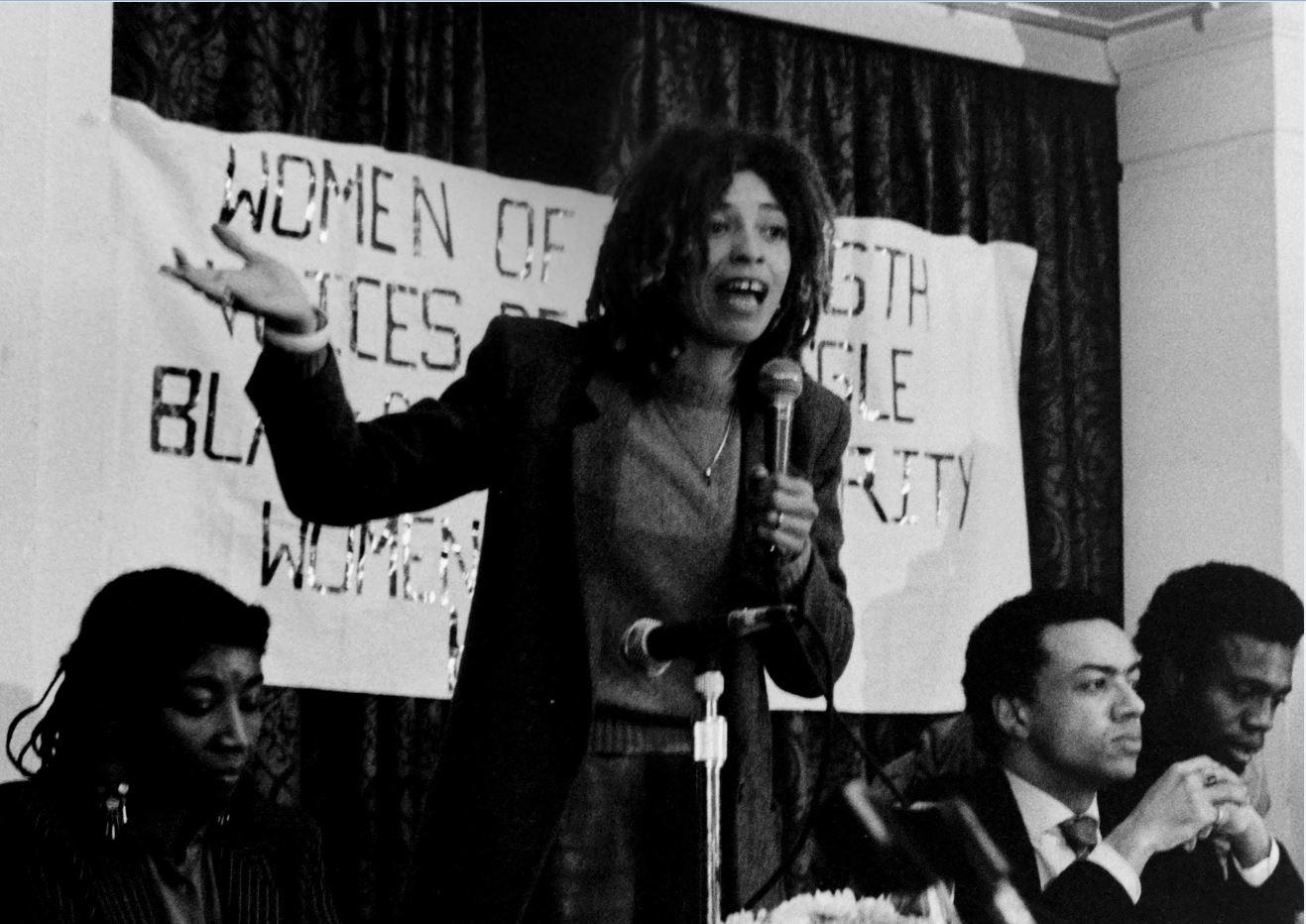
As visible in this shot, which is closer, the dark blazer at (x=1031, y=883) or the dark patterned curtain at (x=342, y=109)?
the dark blazer at (x=1031, y=883)

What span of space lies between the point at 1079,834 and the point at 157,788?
5.69ft

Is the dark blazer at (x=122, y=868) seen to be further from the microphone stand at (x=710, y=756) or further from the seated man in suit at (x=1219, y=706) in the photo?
the seated man in suit at (x=1219, y=706)

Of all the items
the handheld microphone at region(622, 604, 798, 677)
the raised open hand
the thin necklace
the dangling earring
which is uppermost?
the raised open hand

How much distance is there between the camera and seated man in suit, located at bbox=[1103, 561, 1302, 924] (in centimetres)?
366

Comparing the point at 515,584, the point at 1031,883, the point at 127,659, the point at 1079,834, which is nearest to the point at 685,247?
the point at 515,584

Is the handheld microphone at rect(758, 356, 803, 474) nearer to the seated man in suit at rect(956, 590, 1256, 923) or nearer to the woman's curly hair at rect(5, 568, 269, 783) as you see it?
the woman's curly hair at rect(5, 568, 269, 783)

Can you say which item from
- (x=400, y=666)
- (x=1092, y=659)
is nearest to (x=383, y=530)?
(x=400, y=666)

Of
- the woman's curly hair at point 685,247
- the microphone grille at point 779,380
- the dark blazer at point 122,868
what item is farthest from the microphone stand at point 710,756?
the dark blazer at point 122,868

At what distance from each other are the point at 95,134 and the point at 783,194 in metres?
1.49

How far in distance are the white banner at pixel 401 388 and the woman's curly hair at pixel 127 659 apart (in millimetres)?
460

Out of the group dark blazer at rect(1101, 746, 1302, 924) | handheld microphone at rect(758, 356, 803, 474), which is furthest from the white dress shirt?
handheld microphone at rect(758, 356, 803, 474)

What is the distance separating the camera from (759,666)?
1948 mm

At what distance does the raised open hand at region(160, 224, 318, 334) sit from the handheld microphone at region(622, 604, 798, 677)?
16.7 inches

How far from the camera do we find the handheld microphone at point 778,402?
1786mm
